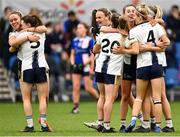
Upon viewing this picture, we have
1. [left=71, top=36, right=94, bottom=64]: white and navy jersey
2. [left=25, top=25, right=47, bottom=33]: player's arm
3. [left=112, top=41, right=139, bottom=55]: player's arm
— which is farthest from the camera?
[left=71, top=36, right=94, bottom=64]: white and navy jersey

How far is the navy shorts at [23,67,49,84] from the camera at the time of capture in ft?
51.4

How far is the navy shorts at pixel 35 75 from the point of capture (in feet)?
51.4

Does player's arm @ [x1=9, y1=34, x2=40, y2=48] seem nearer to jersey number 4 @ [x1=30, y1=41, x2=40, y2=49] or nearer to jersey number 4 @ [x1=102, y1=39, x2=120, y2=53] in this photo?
jersey number 4 @ [x1=30, y1=41, x2=40, y2=49]

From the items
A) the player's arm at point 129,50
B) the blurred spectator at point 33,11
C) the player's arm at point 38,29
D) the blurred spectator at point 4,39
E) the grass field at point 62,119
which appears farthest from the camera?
the blurred spectator at point 4,39

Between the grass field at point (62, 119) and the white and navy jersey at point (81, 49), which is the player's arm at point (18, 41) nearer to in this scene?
the grass field at point (62, 119)

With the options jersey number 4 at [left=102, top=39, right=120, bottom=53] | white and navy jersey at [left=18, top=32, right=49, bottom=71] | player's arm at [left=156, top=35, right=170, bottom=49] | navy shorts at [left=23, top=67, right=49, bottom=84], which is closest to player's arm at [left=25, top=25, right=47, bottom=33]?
white and navy jersey at [left=18, top=32, right=49, bottom=71]

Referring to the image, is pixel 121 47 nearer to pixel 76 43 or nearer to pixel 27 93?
pixel 27 93

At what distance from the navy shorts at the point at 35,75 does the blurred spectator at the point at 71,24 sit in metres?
11.0

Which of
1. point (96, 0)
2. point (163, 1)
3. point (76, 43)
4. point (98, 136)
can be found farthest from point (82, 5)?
point (98, 136)

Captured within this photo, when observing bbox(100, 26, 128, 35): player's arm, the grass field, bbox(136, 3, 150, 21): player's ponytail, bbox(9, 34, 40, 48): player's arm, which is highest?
bbox(136, 3, 150, 21): player's ponytail

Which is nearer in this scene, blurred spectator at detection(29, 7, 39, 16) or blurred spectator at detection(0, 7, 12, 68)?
blurred spectator at detection(29, 7, 39, 16)

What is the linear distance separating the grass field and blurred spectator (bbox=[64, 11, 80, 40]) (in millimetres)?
2368

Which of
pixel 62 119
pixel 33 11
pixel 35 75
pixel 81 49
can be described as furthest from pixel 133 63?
pixel 33 11

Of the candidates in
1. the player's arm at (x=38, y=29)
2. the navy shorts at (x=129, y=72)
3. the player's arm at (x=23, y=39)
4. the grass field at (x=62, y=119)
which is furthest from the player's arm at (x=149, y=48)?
the player's arm at (x=23, y=39)
